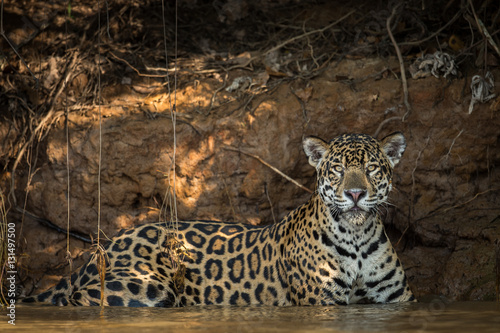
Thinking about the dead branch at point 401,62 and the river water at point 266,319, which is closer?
the river water at point 266,319

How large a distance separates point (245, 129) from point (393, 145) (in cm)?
220

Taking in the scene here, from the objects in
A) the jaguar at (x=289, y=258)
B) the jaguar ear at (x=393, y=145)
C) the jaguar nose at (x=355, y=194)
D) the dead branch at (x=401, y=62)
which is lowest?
the jaguar at (x=289, y=258)

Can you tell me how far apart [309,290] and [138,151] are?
125 inches

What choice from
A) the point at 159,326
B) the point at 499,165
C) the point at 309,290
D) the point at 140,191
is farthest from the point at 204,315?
the point at 499,165

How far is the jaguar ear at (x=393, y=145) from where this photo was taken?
262 inches

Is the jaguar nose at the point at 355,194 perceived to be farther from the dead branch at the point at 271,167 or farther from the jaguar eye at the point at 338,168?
the dead branch at the point at 271,167

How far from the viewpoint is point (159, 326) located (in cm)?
470

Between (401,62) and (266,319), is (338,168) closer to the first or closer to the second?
(266,319)

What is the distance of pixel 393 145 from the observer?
22.1 ft

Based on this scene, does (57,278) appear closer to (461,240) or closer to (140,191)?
(140,191)

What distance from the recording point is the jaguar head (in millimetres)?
6141

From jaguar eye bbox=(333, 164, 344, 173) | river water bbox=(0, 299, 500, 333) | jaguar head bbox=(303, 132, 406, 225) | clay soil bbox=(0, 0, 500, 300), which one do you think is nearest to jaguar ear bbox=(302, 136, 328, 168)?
jaguar head bbox=(303, 132, 406, 225)

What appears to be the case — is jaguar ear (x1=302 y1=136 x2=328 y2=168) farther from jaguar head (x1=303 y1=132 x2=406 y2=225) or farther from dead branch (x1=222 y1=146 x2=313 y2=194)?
dead branch (x1=222 y1=146 x2=313 y2=194)

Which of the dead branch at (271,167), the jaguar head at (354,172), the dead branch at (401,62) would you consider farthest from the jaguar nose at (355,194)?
the dead branch at (401,62)
